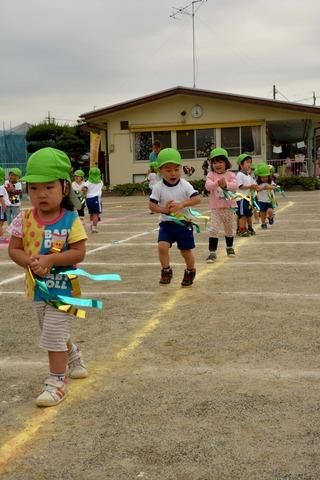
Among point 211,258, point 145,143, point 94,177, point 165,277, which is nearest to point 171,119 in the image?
point 145,143

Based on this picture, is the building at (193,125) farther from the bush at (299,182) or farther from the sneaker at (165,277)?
the sneaker at (165,277)

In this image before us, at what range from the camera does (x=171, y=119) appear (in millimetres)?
29188

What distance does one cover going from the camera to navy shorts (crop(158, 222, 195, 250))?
657 cm

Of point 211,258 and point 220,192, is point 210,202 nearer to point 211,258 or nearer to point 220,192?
point 220,192

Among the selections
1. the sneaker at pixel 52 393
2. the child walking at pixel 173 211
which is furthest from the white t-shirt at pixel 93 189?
the sneaker at pixel 52 393

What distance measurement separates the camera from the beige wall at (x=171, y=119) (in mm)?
28422

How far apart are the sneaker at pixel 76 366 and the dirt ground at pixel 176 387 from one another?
0.09 metres

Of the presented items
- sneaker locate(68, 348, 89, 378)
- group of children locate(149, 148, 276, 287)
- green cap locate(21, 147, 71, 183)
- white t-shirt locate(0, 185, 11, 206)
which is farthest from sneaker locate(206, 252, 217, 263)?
white t-shirt locate(0, 185, 11, 206)

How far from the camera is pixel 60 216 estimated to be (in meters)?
3.51

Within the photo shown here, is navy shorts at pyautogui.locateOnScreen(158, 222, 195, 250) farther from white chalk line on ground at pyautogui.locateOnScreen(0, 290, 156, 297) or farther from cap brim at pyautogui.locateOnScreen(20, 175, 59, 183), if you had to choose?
cap brim at pyautogui.locateOnScreen(20, 175, 59, 183)

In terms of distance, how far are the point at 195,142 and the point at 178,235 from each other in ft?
76.3

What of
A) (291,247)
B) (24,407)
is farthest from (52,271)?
(291,247)

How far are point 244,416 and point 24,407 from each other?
4.12 feet

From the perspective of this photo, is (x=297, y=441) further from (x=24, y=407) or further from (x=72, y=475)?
(x=24, y=407)
